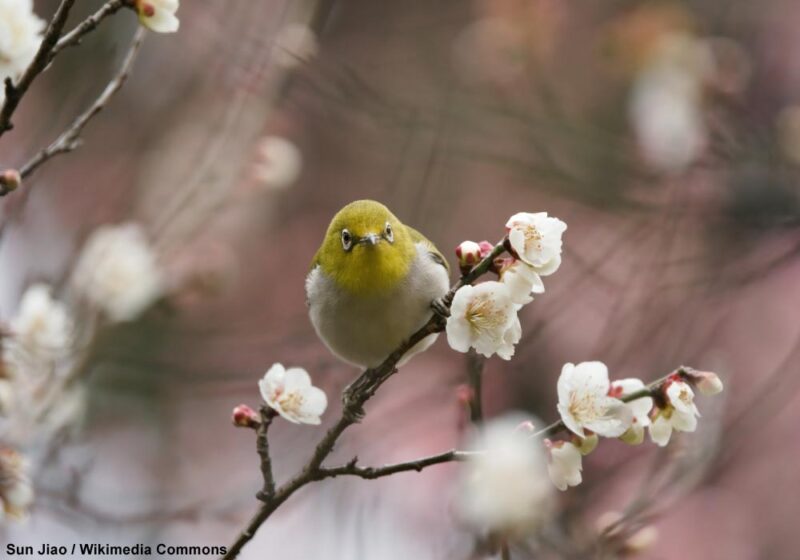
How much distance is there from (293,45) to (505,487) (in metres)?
2.21

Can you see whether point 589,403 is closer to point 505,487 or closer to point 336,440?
point 505,487

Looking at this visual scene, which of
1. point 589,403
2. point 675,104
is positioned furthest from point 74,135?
point 675,104

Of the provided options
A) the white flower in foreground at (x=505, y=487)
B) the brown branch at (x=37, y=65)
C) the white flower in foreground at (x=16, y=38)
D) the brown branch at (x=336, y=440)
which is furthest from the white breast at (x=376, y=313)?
the brown branch at (x=37, y=65)

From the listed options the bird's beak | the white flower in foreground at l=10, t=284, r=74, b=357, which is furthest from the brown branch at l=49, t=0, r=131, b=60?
the white flower in foreground at l=10, t=284, r=74, b=357

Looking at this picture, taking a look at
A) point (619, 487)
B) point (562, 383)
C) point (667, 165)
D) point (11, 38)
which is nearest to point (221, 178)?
point (11, 38)

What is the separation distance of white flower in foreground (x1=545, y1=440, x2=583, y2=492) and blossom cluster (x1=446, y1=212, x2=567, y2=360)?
0.22m

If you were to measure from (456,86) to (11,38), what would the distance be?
12.0ft

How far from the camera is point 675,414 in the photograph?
188 centimetres

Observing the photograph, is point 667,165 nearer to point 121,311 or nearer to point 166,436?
point 121,311

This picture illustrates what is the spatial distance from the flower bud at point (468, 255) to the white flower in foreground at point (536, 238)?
0.11m

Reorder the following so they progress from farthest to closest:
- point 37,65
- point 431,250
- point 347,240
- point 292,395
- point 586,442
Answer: point 431,250
point 347,240
point 292,395
point 586,442
point 37,65

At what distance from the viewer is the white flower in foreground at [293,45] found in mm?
3615

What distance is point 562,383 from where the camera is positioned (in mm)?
1850

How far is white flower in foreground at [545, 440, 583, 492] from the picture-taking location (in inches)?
74.2
